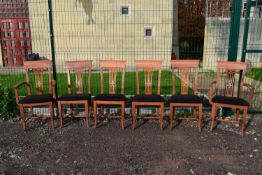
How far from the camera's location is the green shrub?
4859 millimetres

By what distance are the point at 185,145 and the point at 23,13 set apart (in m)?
9.42

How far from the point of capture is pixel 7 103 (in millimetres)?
4879

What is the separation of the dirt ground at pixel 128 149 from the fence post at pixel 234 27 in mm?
1393

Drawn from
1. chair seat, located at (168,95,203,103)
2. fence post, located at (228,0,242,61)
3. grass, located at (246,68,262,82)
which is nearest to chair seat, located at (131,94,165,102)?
chair seat, located at (168,95,203,103)

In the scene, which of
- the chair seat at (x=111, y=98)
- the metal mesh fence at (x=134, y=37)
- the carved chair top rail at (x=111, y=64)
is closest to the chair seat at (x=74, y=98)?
the chair seat at (x=111, y=98)

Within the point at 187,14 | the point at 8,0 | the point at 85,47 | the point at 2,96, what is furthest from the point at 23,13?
the point at 187,14

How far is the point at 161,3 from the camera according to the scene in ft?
30.9

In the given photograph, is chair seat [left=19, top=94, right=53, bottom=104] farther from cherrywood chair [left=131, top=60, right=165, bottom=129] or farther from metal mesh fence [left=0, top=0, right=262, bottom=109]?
cherrywood chair [left=131, top=60, right=165, bottom=129]

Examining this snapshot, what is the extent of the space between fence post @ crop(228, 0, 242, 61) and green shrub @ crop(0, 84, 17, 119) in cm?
433

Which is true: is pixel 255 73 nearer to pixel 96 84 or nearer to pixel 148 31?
pixel 148 31

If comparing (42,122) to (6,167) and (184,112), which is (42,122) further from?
(184,112)

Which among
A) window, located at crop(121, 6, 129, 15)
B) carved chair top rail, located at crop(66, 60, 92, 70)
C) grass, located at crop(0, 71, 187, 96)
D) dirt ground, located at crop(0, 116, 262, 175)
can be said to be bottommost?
dirt ground, located at crop(0, 116, 262, 175)

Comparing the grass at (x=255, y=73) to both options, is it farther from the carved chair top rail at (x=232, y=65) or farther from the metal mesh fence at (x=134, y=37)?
the carved chair top rail at (x=232, y=65)

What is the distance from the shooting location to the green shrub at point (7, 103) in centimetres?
486
